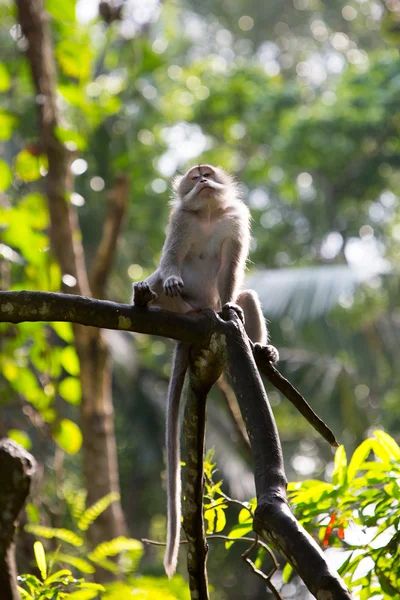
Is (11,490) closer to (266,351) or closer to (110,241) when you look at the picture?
(266,351)

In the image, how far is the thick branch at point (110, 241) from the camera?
5555 millimetres

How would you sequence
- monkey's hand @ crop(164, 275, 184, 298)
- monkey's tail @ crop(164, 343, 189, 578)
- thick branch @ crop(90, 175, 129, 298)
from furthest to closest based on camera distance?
thick branch @ crop(90, 175, 129, 298)
monkey's hand @ crop(164, 275, 184, 298)
monkey's tail @ crop(164, 343, 189, 578)

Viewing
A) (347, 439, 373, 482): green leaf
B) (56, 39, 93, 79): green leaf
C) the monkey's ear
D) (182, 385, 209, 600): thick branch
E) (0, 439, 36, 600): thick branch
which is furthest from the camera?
(56, 39, 93, 79): green leaf

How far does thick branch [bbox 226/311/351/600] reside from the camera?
4.38 ft

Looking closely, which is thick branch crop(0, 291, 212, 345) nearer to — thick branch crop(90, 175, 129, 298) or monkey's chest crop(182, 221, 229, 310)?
monkey's chest crop(182, 221, 229, 310)

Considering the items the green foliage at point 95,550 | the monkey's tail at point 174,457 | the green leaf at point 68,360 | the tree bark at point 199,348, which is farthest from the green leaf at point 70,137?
the tree bark at point 199,348

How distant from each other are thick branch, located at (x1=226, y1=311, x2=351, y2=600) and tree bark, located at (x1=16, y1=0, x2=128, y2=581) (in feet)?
11.3

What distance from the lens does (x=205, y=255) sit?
12.7ft

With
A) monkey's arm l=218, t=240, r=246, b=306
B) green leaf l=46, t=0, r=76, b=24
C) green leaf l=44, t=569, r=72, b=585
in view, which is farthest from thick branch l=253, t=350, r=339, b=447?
green leaf l=46, t=0, r=76, b=24

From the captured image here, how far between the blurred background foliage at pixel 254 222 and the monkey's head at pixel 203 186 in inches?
34.2

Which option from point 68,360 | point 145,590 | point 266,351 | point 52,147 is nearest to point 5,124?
point 52,147

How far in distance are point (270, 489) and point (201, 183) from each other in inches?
99.0

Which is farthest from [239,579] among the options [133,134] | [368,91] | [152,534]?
[133,134]

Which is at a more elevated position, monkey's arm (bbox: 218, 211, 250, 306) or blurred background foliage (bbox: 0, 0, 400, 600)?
blurred background foliage (bbox: 0, 0, 400, 600)
